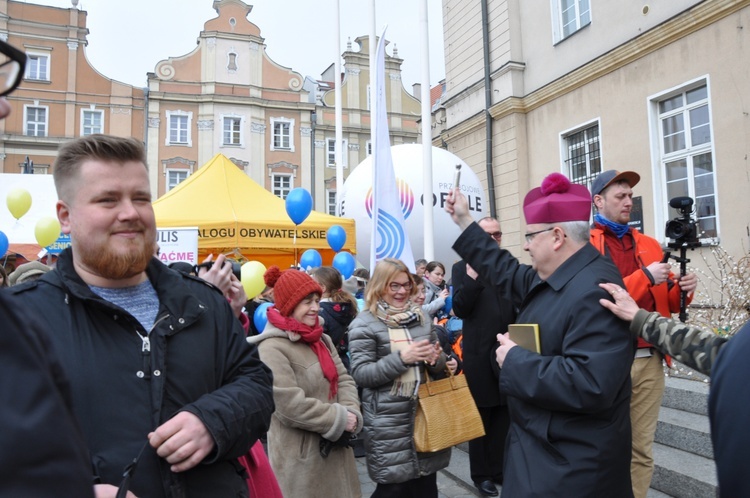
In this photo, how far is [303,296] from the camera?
10.6 ft

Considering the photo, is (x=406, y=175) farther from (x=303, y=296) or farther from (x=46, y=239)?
(x=303, y=296)

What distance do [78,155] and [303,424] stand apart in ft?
6.01

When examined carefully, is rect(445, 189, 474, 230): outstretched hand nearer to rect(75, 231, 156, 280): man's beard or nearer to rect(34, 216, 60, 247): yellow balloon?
rect(75, 231, 156, 280): man's beard

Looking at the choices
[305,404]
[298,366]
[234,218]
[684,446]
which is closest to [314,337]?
[298,366]

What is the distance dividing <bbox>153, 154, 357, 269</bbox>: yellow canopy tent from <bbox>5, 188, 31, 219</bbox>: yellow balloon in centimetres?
260

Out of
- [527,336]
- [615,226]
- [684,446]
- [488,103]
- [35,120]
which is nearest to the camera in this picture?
[527,336]

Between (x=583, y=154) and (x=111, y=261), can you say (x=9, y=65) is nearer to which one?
(x=111, y=261)

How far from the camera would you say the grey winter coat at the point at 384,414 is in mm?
3289

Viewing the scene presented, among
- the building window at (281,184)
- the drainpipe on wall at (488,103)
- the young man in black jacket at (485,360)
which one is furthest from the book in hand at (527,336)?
the building window at (281,184)

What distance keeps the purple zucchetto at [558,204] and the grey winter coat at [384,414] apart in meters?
1.29

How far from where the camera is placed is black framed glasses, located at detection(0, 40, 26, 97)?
772 millimetres

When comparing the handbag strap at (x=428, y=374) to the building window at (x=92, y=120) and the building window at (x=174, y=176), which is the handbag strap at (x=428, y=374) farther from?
the building window at (x=92, y=120)

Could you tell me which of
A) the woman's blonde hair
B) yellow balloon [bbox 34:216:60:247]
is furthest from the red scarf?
yellow balloon [bbox 34:216:60:247]

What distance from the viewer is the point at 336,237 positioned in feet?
28.3
